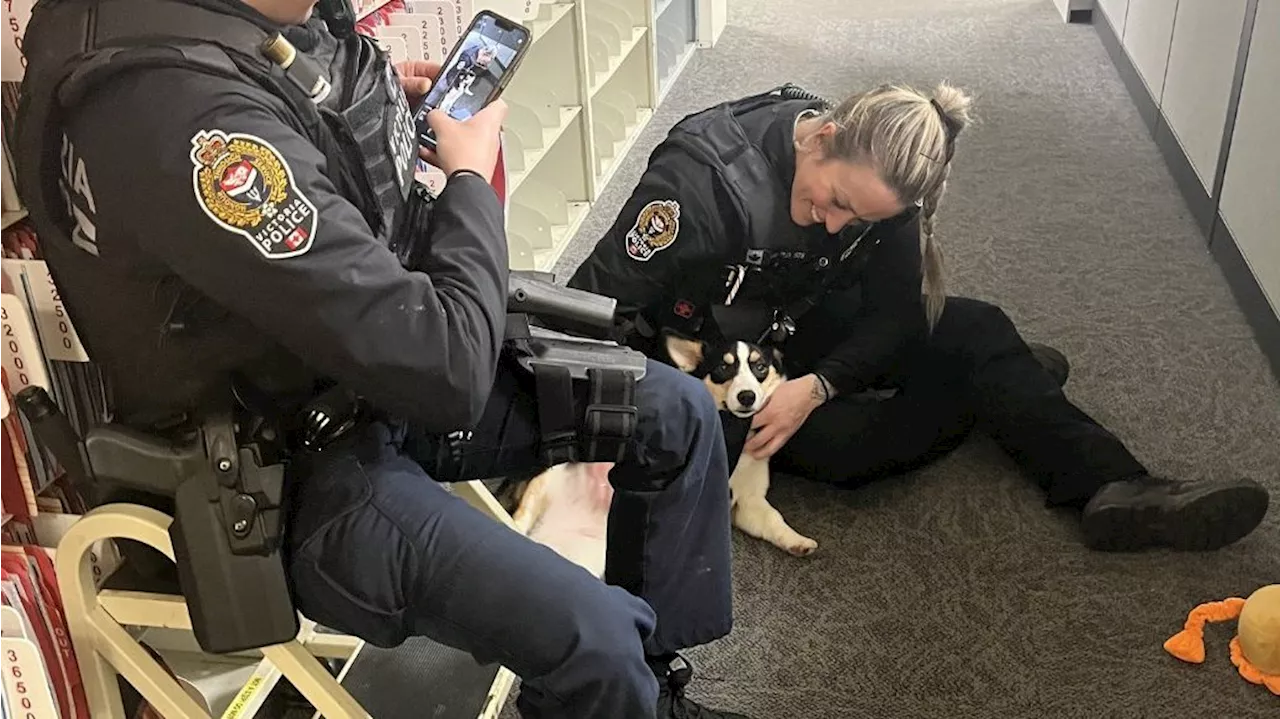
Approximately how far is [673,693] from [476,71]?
30.0 inches

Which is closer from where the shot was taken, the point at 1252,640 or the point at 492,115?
the point at 492,115

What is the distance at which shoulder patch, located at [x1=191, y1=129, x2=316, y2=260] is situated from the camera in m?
0.87

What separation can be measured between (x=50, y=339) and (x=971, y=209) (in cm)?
225

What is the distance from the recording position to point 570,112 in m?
2.73

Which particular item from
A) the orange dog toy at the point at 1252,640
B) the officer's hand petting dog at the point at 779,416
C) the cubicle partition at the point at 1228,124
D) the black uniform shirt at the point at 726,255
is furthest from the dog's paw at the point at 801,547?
the cubicle partition at the point at 1228,124

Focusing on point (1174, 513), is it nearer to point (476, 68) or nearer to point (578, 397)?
point (578, 397)

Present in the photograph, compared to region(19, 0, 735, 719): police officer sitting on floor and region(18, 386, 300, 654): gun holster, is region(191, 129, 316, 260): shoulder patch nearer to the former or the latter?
region(19, 0, 735, 719): police officer sitting on floor

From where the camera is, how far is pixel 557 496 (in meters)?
1.79

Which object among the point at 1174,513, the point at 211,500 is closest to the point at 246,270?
the point at 211,500

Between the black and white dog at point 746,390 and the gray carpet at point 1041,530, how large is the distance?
1.3 inches

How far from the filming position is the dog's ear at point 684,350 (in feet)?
5.85

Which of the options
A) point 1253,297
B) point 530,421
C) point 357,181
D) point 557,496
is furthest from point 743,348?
point 1253,297

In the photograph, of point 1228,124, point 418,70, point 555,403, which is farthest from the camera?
point 1228,124

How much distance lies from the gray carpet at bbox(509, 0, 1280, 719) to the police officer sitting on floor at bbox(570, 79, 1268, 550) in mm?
69
